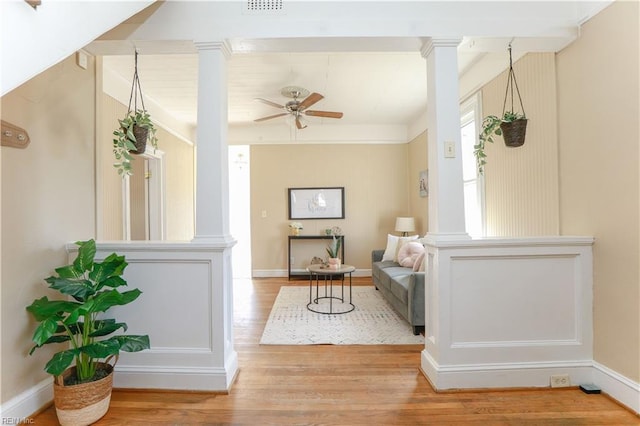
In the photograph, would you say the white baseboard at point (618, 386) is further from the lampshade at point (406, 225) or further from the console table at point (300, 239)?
the console table at point (300, 239)

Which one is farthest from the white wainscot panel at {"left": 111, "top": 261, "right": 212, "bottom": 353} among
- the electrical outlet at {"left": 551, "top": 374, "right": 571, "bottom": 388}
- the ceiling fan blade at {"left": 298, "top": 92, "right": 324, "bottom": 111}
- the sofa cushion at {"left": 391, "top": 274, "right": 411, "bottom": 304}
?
the electrical outlet at {"left": 551, "top": 374, "right": 571, "bottom": 388}

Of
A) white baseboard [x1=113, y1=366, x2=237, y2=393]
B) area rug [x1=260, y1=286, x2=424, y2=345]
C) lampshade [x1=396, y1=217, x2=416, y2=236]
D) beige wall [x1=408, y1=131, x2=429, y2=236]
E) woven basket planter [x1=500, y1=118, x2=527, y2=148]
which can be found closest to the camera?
white baseboard [x1=113, y1=366, x2=237, y2=393]

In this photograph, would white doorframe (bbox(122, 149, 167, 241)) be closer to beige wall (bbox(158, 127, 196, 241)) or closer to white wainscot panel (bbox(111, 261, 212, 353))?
beige wall (bbox(158, 127, 196, 241))

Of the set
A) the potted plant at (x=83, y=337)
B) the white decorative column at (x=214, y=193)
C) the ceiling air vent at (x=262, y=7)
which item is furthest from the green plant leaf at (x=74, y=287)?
the ceiling air vent at (x=262, y=7)

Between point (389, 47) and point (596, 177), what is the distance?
158cm

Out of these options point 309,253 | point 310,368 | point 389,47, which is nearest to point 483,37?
point 389,47

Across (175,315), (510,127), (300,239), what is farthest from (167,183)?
(510,127)

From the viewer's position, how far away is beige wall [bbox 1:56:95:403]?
1.61m

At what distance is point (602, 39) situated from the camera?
184cm

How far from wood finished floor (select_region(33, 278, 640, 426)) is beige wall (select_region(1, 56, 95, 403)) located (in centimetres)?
48

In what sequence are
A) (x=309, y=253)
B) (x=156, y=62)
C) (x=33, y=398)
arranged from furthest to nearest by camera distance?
1. (x=309, y=253)
2. (x=156, y=62)
3. (x=33, y=398)

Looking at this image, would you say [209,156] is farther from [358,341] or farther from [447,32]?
[358,341]

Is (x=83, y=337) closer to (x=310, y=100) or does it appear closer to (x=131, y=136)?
(x=131, y=136)

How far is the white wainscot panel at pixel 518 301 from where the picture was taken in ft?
6.43
